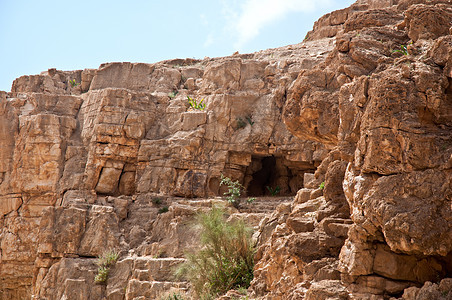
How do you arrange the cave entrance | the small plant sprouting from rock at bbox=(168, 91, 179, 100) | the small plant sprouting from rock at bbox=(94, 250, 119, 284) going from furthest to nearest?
the small plant sprouting from rock at bbox=(168, 91, 179, 100) < the cave entrance < the small plant sprouting from rock at bbox=(94, 250, 119, 284)

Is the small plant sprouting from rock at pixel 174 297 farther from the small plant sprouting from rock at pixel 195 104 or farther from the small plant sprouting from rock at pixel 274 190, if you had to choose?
the small plant sprouting from rock at pixel 195 104

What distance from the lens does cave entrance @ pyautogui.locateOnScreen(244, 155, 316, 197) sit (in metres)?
23.2

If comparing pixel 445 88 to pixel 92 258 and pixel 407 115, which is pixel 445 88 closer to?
pixel 407 115

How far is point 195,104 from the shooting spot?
23.6 metres

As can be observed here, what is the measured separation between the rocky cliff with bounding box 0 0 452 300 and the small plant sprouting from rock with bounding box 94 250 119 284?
10.3 inches

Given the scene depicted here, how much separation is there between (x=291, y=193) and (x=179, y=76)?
817cm

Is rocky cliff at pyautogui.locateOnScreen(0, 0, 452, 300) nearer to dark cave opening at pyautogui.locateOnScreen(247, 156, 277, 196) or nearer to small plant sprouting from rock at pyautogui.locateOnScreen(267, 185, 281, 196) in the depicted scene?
dark cave opening at pyautogui.locateOnScreen(247, 156, 277, 196)

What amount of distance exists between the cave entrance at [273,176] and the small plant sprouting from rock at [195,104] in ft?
10.3

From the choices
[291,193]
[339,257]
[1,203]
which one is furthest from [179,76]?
[339,257]

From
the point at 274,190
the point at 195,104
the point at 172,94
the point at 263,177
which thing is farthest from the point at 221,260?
the point at 172,94

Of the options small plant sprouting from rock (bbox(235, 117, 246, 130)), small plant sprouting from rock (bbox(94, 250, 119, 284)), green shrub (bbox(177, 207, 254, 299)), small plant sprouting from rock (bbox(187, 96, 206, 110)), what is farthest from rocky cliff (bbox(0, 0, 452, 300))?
green shrub (bbox(177, 207, 254, 299))

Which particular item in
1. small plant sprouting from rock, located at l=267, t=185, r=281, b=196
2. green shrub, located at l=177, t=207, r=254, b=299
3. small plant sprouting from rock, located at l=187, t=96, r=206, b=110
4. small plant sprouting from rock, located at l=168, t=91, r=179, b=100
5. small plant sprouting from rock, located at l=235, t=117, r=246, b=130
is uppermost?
small plant sprouting from rock, located at l=168, t=91, r=179, b=100

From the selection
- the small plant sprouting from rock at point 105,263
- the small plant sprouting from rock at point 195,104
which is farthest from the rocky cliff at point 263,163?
the small plant sprouting from rock at point 195,104

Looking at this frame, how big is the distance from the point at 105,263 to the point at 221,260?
18.4ft
